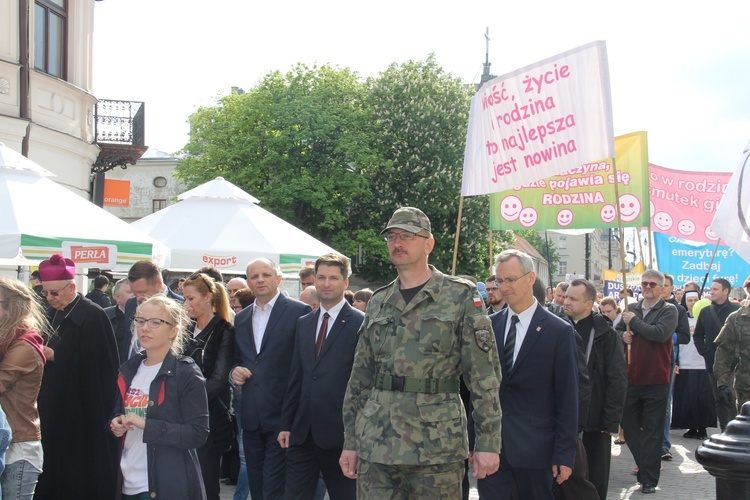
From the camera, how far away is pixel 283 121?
38500 mm

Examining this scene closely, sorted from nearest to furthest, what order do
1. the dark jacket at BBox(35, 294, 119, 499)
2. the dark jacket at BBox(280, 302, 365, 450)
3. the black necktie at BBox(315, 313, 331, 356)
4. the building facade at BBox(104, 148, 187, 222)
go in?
the dark jacket at BBox(280, 302, 365, 450) < the black necktie at BBox(315, 313, 331, 356) < the dark jacket at BBox(35, 294, 119, 499) < the building facade at BBox(104, 148, 187, 222)

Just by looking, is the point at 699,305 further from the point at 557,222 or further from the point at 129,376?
the point at 129,376

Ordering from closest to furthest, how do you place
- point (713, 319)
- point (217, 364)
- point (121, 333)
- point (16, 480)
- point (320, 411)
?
1. point (16, 480)
2. point (320, 411)
3. point (217, 364)
4. point (121, 333)
5. point (713, 319)

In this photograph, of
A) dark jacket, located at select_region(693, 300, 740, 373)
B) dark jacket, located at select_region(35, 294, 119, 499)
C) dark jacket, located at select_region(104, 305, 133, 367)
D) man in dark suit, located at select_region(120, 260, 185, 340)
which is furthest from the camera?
dark jacket, located at select_region(693, 300, 740, 373)

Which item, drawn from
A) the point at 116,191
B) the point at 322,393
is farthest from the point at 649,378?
the point at 116,191

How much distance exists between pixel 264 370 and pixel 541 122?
4923 mm

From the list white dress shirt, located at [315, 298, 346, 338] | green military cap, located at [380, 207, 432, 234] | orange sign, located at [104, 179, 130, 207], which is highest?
orange sign, located at [104, 179, 130, 207]

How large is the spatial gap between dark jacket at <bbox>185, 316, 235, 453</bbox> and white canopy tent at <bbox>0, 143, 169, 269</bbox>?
2.59 metres

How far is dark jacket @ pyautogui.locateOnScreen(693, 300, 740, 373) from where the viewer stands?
39.1ft

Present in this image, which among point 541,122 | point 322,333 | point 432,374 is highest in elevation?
point 541,122

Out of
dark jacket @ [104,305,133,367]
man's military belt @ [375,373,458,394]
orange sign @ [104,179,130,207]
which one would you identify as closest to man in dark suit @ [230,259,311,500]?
dark jacket @ [104,305,133,367]

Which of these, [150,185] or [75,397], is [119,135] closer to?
[75,397]

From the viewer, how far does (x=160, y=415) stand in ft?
16.0

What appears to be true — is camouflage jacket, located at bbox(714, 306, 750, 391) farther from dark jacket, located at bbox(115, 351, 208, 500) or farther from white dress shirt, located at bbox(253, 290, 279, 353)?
dark jacket, located at bbox(115, 351, 208, 500)
